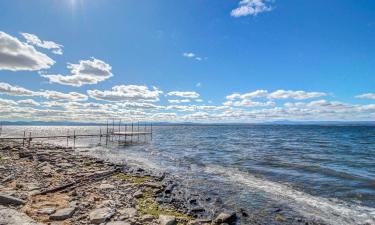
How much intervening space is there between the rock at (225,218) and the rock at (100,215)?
4.37m

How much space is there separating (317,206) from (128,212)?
9868mm

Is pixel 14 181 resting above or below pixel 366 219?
above

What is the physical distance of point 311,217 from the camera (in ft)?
41.3

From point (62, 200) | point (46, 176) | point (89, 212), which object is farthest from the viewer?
point (46, 176)

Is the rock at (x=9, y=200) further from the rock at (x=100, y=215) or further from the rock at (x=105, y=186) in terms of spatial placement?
the rock at (x=105, y=186)

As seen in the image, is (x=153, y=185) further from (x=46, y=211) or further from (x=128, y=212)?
(x=46, y=211)

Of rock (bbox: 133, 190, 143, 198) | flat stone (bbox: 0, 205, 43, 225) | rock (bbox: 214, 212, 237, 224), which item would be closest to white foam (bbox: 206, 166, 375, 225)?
rock (bbox: 214, 212, 237, 224)

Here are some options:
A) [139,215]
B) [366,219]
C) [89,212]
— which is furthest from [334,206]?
[89,212]

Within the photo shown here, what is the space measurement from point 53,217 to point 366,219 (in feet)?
44.2

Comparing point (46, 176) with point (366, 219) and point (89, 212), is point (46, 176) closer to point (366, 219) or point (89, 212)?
point (89, 212)

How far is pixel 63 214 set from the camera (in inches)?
393

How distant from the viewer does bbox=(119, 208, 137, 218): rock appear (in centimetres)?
1066

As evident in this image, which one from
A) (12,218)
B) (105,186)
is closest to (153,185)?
(105,186)

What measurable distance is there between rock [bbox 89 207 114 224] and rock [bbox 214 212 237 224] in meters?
4.37
